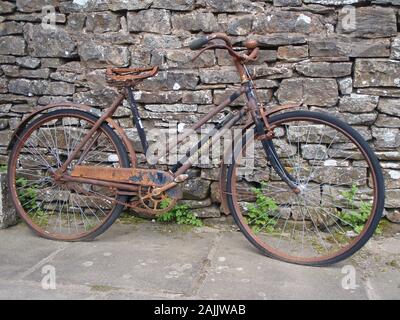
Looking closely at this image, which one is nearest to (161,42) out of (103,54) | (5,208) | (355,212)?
(103,54)

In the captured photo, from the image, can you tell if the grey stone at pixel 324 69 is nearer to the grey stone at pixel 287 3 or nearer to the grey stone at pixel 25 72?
the grey stone at pixel 287 3

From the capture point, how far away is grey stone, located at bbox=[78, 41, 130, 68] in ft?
11.5

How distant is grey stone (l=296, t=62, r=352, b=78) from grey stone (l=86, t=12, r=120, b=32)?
1.46 metres

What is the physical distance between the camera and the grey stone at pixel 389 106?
327 cm

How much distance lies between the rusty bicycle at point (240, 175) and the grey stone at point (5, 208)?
10 centimetres

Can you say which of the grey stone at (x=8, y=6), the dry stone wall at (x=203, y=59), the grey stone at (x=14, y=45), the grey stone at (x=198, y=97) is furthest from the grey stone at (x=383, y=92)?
the grey stone at (x=8, y=6)

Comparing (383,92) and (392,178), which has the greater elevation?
(383,92)

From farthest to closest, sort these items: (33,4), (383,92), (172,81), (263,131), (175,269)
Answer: (33,4), (172,81), (383,92), (263,131), (175,269)

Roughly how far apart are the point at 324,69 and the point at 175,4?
4.03ft

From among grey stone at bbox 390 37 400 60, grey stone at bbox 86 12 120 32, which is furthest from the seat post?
grey stone at bbox 390 37 400 60

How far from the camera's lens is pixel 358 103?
330 cm

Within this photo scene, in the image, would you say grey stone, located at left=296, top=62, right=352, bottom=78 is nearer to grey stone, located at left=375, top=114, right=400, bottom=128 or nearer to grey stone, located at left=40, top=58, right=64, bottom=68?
grey stone, located at left=375, top=114, right=400, bottom=128

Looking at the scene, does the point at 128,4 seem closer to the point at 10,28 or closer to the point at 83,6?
the point at 83,6
